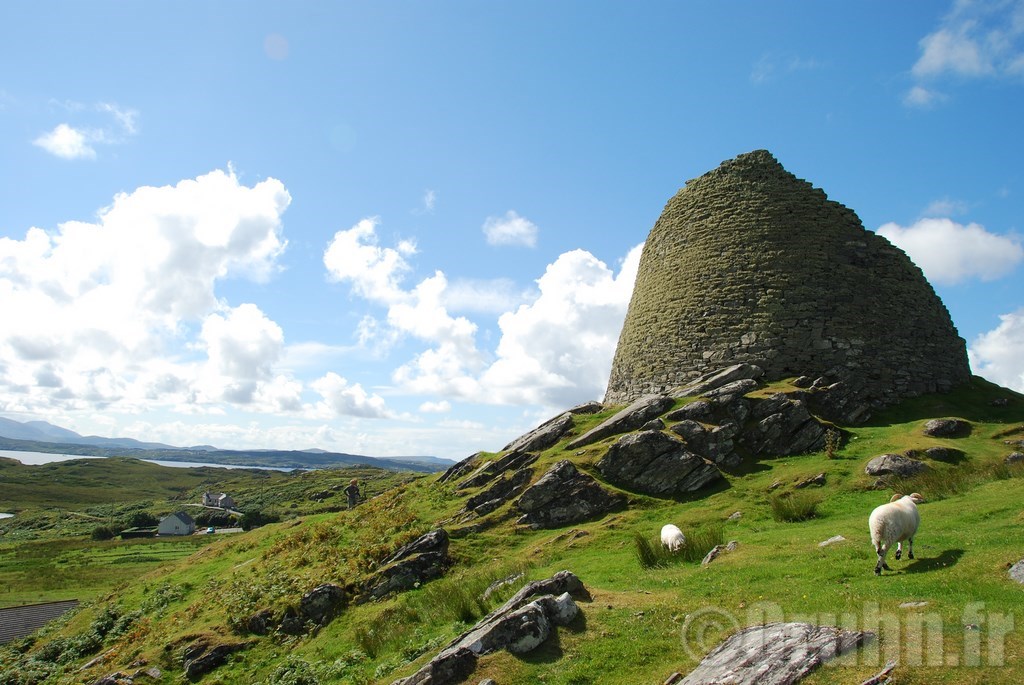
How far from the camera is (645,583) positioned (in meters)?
12.1

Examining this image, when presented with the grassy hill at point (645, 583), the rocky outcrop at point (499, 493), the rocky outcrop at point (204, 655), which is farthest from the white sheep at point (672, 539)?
the rocky outcrop at point (204, 655)

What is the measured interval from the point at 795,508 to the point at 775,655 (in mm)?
10669

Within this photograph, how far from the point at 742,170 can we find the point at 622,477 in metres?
19.2

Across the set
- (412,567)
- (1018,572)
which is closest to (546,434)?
(412,567)

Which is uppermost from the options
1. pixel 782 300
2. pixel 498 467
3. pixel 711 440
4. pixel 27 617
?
pixel 782 300

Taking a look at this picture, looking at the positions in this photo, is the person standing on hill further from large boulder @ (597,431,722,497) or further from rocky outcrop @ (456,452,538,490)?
large boulder @ (597,431,722,497)

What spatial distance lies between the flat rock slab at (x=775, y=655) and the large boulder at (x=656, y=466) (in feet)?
41.2

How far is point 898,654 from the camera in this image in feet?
22.5

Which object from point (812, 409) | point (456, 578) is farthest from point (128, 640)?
point (812, 409)

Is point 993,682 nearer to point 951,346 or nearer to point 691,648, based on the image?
point 691,648

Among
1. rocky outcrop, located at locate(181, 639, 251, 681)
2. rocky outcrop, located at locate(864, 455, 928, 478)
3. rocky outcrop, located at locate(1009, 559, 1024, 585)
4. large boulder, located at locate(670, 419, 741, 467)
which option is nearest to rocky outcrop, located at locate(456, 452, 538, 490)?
large boulder, located at locate(670, 419, 741, 467)

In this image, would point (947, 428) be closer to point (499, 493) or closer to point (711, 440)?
point (711, 440)

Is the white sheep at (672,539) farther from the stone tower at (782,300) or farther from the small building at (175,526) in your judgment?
the small building at (175,526)

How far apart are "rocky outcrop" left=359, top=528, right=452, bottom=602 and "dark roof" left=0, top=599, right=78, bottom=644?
22.3 m
